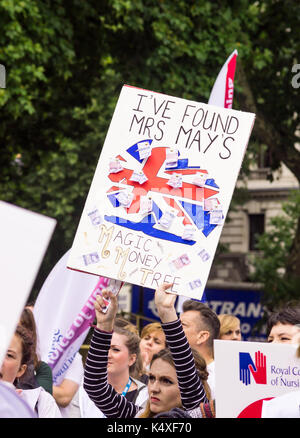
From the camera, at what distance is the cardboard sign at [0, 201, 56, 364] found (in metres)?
1.96

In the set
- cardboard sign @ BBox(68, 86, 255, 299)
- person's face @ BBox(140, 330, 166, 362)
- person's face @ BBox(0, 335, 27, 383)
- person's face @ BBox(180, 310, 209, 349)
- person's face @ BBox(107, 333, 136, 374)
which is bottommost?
person's face @ BBox(0, 335, 27, 383)

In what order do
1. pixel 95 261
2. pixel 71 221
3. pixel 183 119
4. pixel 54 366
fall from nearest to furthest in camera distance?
pixel 95 261
pixel 183 119
pixel 54 366
pixel 71 221

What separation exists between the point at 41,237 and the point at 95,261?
1.53m

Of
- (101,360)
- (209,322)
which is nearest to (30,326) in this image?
(101,360)

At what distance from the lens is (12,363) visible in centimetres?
349

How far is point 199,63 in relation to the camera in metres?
11.3

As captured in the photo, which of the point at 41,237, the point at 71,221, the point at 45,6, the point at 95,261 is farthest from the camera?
the point at 71,221

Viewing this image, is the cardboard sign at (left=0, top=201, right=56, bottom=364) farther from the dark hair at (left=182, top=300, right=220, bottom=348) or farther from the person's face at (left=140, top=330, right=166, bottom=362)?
the person's face at (left=140, top=330, right=166, bottom=362)

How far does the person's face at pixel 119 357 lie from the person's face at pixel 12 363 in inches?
31.1

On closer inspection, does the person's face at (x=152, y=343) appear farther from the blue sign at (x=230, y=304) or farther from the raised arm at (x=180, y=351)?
the blue sign at (x=230, y=304)

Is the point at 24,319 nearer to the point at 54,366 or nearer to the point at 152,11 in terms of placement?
the point at 54,366

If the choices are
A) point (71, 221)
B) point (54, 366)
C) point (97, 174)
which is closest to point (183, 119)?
point (97, 174)

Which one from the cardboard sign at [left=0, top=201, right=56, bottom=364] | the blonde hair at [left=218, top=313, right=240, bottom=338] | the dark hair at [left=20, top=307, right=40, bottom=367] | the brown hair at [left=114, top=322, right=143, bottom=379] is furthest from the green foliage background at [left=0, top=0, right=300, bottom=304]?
the cardboard sign at [left=0, top=201, right=56, bottom=364]

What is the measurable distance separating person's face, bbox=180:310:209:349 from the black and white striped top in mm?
638
